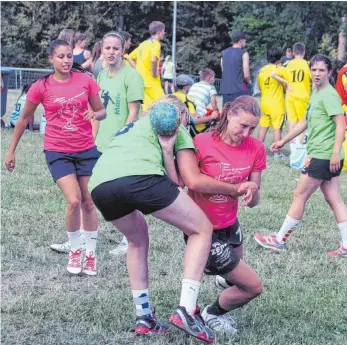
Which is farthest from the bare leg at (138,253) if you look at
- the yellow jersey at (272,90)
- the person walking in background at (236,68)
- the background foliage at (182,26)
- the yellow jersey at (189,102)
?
the background foliage at (182,26)

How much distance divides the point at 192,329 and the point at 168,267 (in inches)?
76.7

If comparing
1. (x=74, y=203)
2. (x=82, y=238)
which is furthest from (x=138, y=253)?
(x=82, y=238)

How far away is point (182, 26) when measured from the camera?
49.5m

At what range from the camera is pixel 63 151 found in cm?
570

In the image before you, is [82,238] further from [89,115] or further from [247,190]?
[247,190]

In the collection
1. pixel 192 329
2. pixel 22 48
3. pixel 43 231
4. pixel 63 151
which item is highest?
pixel 63 151

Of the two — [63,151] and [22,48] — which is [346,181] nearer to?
[63,151]

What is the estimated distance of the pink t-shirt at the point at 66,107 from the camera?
562 cm

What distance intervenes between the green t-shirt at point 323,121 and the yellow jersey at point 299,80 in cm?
653

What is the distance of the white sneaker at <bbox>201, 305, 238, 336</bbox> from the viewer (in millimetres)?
4367

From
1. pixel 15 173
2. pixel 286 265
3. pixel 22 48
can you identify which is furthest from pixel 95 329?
pixel 22 48

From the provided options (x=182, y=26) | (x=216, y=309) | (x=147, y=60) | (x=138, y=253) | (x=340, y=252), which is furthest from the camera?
(x=182, y=26)

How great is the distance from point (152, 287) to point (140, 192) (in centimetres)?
154

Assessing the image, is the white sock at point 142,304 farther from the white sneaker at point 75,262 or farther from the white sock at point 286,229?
the white sock at point 286,229
